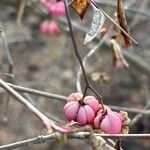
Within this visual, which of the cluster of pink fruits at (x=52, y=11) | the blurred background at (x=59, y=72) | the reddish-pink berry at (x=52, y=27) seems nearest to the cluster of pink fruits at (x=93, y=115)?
the cluster of pink fruits at (x=52, y=11)

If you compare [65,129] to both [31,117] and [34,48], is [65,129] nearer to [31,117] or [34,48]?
[31,117]

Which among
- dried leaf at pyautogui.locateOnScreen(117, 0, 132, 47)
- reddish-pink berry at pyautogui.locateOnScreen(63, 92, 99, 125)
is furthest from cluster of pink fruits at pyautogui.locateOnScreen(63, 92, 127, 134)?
dried leaf at pyautogui.locateOnScreen(117, 0, 132, 47)

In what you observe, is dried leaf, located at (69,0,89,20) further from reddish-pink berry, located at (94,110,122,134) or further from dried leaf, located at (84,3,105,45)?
reddish-pink berry, located at (94,110,122,134)

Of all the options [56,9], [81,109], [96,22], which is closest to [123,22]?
[96,22]

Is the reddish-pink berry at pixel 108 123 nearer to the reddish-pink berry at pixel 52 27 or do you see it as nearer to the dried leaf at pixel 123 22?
the dried leaf at pixel 123 22

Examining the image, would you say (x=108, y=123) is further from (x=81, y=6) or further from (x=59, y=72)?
(x=59, y=72)

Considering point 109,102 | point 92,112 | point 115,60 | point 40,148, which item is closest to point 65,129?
point 92,112
